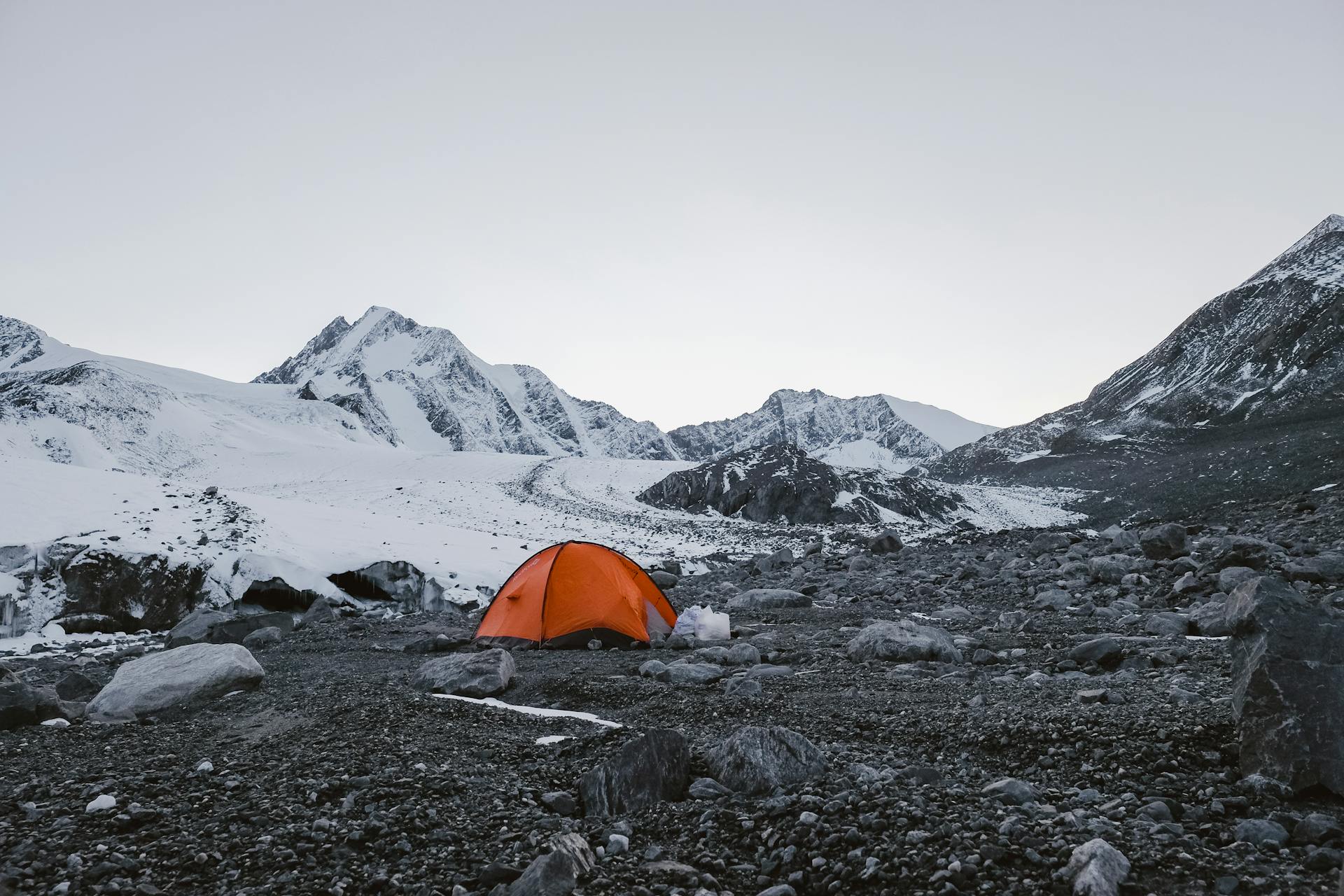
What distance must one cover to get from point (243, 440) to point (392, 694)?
63.0m

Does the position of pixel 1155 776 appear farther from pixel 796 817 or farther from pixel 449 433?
pixel 449 433

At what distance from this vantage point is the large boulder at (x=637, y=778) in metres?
4.02

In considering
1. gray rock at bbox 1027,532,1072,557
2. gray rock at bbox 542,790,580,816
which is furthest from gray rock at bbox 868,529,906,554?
gray rock at bbox 542,790,580,816

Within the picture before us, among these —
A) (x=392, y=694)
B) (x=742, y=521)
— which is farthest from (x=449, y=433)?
(x=392, y=694)

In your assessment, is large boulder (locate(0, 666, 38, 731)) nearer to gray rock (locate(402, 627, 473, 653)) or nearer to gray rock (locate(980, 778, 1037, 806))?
gray rock (locate(402, 627, 473, 653))

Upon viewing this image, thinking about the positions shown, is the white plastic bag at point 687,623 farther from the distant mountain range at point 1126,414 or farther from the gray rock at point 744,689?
the distant mountain range at point 1126,414

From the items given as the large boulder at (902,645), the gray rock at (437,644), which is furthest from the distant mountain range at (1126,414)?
the gray rock at (437,644)

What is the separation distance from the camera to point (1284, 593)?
384 cm

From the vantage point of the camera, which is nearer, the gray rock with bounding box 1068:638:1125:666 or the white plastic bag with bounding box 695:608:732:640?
the gray rock with bounding box 1068:638:1125:666

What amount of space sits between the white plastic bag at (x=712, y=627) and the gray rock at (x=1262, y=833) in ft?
24.1

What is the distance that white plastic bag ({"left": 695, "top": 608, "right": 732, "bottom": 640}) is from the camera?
401 inches

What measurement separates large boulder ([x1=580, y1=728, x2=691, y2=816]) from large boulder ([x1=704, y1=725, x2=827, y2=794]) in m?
0.24

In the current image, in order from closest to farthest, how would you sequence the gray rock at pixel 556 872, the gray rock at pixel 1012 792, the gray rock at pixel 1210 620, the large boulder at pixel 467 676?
the gray rock at pixel 556 872 → the gray rock at pixel 1012 792 → the large boulder at pixel 467 676 → the gray rock at pixel 1210 620

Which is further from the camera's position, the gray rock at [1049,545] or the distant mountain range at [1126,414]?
the distant mountain range at [1126,414]
